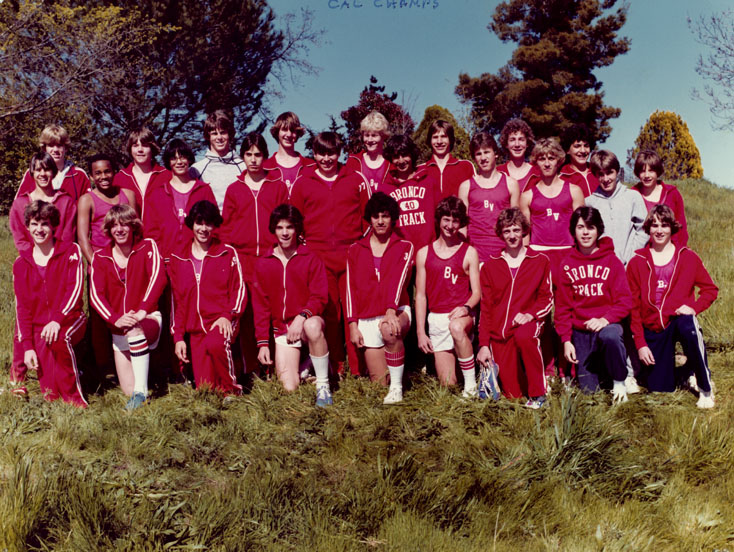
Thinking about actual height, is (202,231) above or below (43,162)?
below

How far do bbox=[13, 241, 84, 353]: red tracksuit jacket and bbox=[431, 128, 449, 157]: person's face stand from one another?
3.28 metres

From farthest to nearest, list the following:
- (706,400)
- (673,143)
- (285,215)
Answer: (673,143) < (285,215) < (706,400)

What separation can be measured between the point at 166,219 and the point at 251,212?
0.74 m

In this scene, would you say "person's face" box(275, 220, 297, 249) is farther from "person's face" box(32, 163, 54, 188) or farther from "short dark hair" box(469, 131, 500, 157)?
"person's face" box(32, 163, 54, 188)

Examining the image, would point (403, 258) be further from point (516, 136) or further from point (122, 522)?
point (122, 522)

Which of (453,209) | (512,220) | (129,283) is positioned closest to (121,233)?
(129,283)

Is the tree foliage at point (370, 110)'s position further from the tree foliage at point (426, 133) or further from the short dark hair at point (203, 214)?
the short dark hair at point (203, 214)

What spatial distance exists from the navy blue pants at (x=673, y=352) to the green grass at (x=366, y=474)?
0.16 metres

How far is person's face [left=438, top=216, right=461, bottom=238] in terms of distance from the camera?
4.85m

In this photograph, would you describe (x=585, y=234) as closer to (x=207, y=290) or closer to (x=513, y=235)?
(x=513, y=235)

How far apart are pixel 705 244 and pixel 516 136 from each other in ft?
21.1

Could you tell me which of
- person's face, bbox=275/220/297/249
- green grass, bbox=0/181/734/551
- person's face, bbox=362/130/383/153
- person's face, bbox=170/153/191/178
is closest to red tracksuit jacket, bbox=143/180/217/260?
person's face, bbox=170/153/191/178

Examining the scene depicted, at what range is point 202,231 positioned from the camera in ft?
16.3

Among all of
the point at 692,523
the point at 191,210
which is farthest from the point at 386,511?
the point at 191,210
